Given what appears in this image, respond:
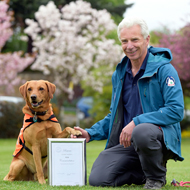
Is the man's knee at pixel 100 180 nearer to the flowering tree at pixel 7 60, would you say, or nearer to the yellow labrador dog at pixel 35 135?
the yellow labrador dog at pixel 35 135

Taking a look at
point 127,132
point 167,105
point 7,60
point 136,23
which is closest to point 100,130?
point 127,132

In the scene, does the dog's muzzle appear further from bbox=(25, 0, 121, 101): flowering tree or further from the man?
bbox=(25, 0, 121, 101): flowering tree

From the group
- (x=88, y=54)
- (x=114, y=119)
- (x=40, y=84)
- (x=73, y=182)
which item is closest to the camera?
(x=73, y=182)

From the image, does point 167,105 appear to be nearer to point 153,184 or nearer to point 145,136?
point 145,136

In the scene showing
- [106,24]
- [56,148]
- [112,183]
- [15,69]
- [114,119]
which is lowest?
[112,183]

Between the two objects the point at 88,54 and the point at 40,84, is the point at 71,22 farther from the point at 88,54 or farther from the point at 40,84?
the point at 40,84

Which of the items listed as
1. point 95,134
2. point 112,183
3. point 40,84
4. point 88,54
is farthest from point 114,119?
point 88,54

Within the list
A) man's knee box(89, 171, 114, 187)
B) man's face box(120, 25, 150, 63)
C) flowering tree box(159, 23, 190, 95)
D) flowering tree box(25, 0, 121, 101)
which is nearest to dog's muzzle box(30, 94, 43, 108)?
man's knee box(89, 171, 114, 187)

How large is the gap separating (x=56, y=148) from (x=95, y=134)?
0.59m

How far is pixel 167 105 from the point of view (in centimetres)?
350

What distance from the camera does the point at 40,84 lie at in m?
4.55

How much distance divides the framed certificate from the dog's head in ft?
2.52

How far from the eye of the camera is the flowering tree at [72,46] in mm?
15219

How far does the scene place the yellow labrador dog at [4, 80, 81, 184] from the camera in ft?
13.9
